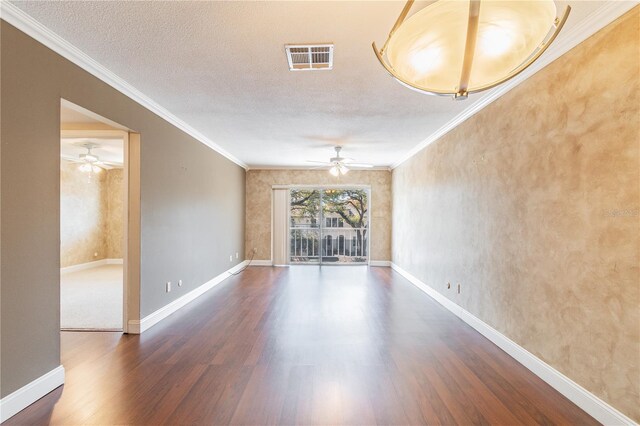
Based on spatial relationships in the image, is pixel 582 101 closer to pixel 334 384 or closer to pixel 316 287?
pixel 334 384

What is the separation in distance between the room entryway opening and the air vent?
6.19 ft

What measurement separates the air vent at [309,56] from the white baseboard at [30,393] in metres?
2.99

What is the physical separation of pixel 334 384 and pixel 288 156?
4.67 m

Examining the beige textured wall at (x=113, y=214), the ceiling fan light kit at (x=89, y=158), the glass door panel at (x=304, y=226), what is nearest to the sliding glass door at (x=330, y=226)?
the glass door panel at (x=304, y=226)

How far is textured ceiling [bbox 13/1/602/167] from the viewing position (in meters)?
1.81

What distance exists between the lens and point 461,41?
1.01m

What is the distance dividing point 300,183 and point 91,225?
5322 millimetres

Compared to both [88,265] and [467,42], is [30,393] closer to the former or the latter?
[467,42]

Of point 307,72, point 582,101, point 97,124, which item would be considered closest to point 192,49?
point 307,72

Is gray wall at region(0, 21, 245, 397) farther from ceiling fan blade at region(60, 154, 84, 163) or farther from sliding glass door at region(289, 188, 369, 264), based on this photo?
sliding glass door at region(289, 188, 369, 264)

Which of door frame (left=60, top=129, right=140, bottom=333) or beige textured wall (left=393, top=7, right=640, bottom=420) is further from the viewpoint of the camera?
door frame (left=60, top=129, right=140, bottom=333)

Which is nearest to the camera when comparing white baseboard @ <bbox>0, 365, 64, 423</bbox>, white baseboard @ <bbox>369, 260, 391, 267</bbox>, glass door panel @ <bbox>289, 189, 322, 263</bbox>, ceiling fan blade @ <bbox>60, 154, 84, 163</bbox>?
white baseboard @ <bbox>0, 365, 64, 423</bbox>

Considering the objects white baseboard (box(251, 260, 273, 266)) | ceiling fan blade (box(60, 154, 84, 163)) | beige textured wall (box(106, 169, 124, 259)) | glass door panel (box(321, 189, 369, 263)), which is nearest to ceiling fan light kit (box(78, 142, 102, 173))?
ceiling fan blade (box(60, 154, 84, 163))

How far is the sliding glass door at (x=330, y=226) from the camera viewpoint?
777cm
